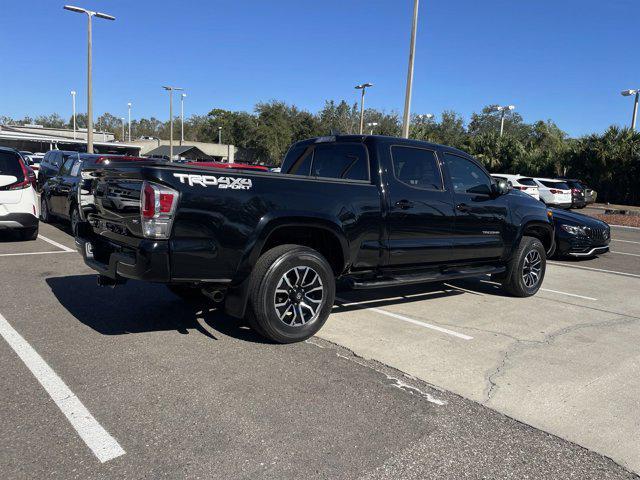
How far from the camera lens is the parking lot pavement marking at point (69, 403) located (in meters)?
2.86

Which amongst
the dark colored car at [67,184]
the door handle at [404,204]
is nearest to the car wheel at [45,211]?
the dark colored car at [67,184]

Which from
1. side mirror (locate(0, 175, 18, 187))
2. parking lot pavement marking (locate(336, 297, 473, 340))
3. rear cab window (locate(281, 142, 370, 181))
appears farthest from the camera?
side mirror (locate(0, 175, 18, 187))

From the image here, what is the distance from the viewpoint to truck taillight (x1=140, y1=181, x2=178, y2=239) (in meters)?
3.84

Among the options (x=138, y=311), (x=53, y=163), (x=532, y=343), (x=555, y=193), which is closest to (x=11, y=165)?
(x=53, y=163)

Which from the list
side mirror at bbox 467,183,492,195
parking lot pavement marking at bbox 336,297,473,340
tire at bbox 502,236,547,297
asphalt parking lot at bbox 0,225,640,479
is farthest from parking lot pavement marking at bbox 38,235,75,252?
tire at bbox 502,236,547,297

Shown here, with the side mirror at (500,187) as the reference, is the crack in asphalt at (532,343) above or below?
below

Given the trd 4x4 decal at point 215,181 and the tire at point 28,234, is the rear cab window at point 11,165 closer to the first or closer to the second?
the tire at point 28,234

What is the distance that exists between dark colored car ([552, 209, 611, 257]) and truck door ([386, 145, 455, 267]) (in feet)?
17.4

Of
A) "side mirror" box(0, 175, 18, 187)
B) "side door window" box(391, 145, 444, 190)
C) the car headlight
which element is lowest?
the car headlight

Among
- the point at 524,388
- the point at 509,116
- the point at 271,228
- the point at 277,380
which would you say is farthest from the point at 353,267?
the point at 509,116

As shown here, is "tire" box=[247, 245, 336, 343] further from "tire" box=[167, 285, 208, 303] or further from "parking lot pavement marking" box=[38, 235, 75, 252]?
"parking lot pavement marking" box=[38, 235, 75, 252]

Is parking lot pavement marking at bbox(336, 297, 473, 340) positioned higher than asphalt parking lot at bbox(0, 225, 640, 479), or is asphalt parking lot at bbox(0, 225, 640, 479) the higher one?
parking lot pavement marking at bbox(336, 297, 473, 340)

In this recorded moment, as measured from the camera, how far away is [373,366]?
4242 millimetres

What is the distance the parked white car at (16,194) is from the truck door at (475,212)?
7.07 metres
